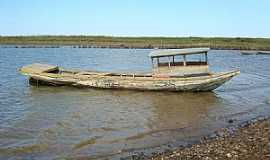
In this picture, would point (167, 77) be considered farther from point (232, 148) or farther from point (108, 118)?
point (232, 148)

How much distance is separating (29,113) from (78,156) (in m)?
7.72

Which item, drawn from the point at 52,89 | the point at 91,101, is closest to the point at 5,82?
the point at 52,89

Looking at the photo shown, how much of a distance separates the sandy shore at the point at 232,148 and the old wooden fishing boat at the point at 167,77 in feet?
34.2

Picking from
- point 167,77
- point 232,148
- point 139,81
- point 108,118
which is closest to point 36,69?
point 139,81

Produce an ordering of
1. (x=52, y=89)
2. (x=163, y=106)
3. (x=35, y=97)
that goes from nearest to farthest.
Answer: (x=163, y=106) < (x=35, y=97) < (x=52, y=89)

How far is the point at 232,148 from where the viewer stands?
11633 mm

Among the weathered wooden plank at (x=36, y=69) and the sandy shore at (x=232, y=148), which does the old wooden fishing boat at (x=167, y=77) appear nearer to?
the weathered wooden plank at (x=36, y=69)

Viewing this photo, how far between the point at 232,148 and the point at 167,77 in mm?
13616

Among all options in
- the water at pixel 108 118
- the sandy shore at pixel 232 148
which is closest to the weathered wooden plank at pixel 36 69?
the water at pixel 108 118

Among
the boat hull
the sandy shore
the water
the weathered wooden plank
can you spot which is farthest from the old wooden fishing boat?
the sandy shore

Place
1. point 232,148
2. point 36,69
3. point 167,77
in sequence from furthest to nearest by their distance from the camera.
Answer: point 36,69 < point 167,77 < point 232,148

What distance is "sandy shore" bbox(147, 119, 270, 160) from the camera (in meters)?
10.8

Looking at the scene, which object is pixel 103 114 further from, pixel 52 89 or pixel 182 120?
pixel 52 89

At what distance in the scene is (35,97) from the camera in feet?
79.5
